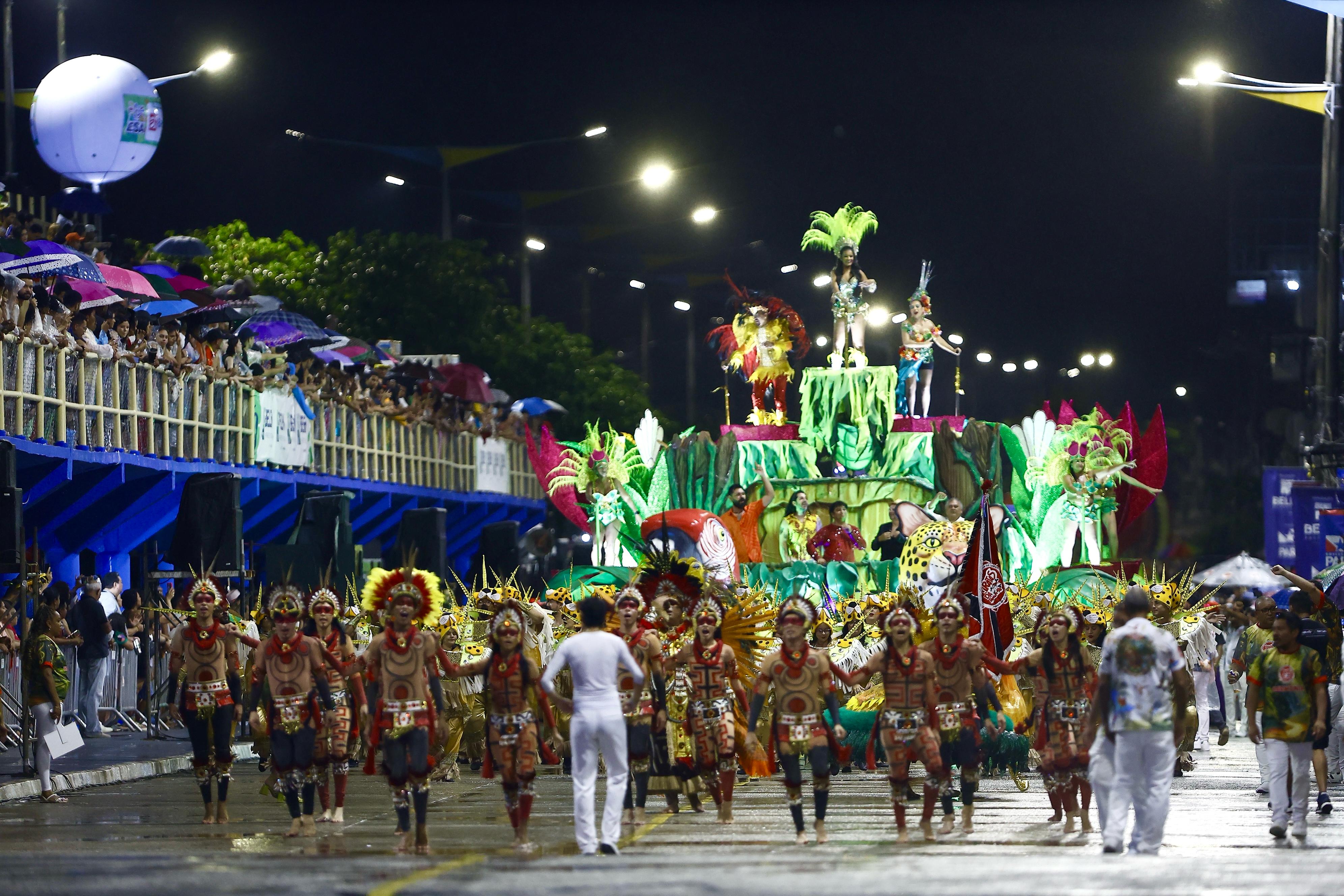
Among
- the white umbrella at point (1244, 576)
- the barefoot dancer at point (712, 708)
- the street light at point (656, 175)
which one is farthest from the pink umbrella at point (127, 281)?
the street light at point (656, 175)

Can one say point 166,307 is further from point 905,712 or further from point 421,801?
point 905,712

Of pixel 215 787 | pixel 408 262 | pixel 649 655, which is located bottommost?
pixel 215 787

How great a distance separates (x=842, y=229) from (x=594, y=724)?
24.2 metres

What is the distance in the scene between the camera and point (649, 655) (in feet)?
54.5

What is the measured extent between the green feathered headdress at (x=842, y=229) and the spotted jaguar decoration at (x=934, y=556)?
21.2 feet

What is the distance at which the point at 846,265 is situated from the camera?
36.8 meters

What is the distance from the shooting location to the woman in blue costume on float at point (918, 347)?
120 feet

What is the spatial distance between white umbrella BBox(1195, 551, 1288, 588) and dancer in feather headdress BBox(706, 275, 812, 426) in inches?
344

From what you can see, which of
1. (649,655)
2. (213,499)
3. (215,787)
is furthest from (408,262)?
(649,655)

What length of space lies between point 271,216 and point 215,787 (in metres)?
35.2

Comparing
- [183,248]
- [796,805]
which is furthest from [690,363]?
[796,805]

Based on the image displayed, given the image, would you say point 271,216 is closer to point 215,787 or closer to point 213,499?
point 213,499

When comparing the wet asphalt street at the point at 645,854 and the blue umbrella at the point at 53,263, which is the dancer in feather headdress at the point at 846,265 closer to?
A: the blue umbrella at the point at 53,263

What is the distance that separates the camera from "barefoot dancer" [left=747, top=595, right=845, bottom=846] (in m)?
15.1
